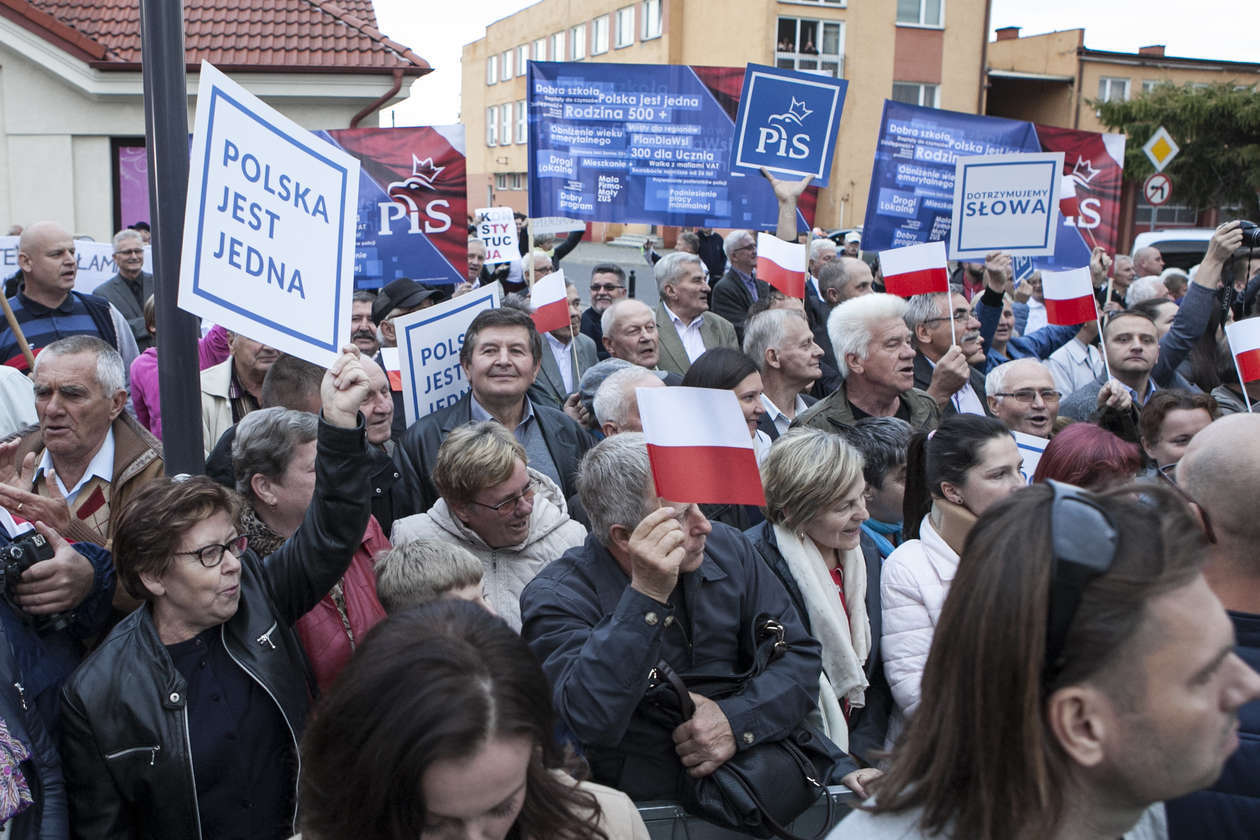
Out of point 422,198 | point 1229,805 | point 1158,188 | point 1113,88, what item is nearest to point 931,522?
point 1229,805

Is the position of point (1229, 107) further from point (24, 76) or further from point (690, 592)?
point (690, 592)

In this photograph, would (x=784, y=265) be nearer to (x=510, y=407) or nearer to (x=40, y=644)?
(x=510, y=407)

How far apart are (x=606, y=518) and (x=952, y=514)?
1395 millimetres

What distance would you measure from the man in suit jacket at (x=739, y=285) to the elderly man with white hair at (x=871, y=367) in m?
3.14

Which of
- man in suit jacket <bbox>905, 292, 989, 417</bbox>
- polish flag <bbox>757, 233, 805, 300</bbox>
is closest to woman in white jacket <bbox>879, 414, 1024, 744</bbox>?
man in suit jacket <bbox>905, 292, 989, 417</bbox>

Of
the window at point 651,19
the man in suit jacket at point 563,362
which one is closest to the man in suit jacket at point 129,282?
the man in suit jacket at point 563,362

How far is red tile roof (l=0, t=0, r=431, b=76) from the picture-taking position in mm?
14602

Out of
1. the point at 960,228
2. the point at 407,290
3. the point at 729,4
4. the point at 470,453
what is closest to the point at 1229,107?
the point at 729,4

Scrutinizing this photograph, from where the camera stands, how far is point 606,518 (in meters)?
2.91

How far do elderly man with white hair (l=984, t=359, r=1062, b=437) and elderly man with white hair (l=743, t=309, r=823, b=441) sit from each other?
0.87 metres

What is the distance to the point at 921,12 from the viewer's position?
36156 mm

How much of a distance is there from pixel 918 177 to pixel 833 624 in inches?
248

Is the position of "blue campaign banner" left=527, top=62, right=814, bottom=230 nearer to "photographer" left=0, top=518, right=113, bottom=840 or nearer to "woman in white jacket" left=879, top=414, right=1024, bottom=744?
"woman in white jacket" left=879, top=414, right=1024, bottom=744

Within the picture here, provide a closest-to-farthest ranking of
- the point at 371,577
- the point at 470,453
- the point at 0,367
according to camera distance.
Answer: the point at 371,577 → the point at 470,453 → the point at 0,367
